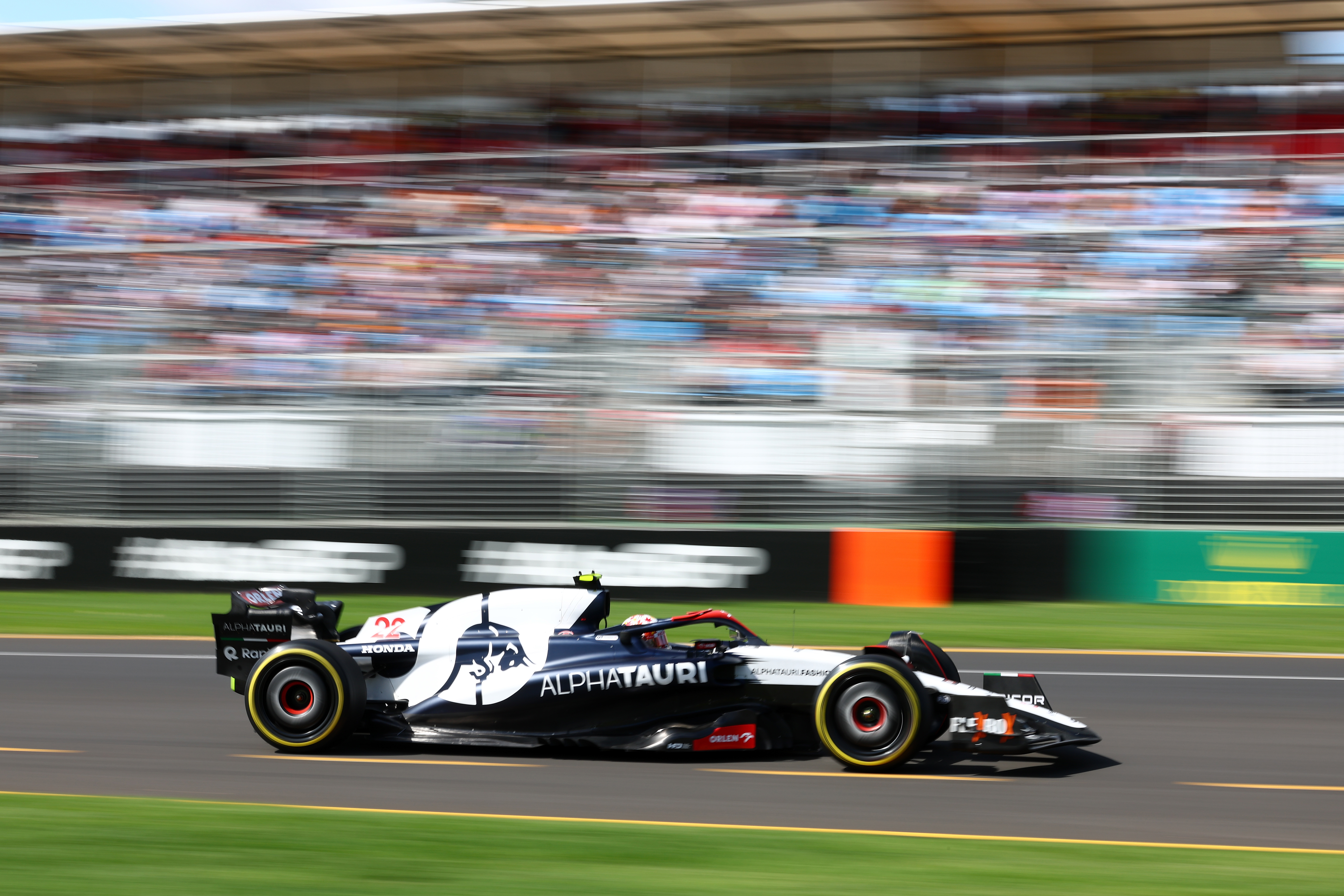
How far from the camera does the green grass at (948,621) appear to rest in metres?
11.6

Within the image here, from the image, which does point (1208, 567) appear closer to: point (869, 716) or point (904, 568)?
point (904, 568)

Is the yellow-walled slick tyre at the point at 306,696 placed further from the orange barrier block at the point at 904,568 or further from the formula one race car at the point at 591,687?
the orange barrier block at the point at 904,568

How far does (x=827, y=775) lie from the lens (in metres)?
7.03

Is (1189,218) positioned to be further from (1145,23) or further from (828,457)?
(828,457)

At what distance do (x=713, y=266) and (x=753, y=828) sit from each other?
416 inches

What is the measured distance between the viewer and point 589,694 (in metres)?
7.34

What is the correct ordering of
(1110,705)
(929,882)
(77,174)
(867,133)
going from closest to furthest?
(929,882) → (1110,705) → (867,133) → (77,174)

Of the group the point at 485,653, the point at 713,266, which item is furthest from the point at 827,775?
the point at 713,266

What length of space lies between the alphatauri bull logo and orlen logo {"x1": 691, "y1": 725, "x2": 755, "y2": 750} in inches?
34.4

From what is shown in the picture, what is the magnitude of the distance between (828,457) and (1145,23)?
20.8 feet

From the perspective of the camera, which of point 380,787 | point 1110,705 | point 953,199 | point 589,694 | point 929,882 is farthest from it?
point 953,199

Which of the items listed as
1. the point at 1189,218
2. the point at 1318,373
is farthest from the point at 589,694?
the point at 1189,218

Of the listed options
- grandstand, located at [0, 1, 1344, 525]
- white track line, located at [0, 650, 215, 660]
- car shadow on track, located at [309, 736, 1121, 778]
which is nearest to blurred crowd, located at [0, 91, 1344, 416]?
grandstand, located at [0, 1, 1344, 525]

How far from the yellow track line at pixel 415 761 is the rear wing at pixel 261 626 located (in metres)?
0.48
